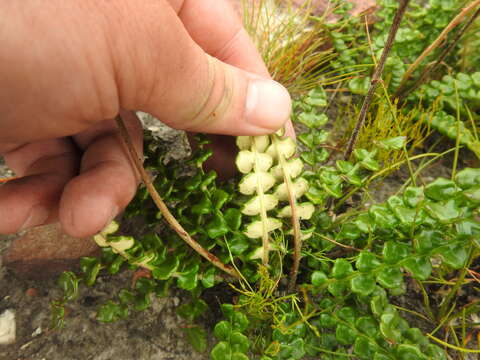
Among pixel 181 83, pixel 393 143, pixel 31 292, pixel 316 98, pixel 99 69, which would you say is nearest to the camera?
pixel 99 69

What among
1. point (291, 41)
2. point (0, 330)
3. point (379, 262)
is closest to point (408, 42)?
point (291, 41)

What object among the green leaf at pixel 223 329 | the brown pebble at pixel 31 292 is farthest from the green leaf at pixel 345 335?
the brown pebble at pixel 31 292

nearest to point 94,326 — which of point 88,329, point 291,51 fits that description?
point 88,329

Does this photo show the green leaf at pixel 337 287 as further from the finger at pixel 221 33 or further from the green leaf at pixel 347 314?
the finger at pixel 221 33

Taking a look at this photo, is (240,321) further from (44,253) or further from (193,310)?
(44,253)

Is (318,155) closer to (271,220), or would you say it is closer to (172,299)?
(271,220)

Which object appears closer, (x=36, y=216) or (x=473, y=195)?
(x=473, y=195)
